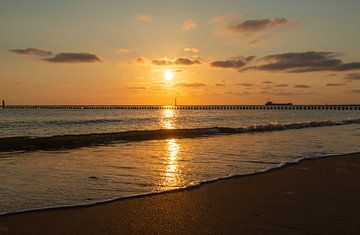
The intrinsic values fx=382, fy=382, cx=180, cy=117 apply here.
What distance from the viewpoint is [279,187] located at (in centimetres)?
756

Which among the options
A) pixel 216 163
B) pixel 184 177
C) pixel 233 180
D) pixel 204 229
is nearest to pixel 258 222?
pixel 204 229

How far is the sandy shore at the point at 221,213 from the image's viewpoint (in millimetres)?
4883

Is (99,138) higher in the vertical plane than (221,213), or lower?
lower

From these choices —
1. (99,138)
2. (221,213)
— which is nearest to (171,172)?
(221,213)

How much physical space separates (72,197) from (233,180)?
3.44 m

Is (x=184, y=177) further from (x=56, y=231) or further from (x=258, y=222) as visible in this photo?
(x=56, y=231)

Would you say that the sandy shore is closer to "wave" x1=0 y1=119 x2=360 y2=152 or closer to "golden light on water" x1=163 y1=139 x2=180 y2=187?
"golden light on water" x1=163 y1=139 x2=180 y2=187

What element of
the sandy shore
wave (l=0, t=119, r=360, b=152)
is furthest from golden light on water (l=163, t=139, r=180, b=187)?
wave (l=0, t=119, r=360, b=152)

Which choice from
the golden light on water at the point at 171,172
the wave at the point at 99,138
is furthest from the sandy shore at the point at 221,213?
the wave at the point at 99,138

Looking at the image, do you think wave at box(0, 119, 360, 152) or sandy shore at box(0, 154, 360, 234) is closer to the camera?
sandy shore at box(0, 154, 360, 234)

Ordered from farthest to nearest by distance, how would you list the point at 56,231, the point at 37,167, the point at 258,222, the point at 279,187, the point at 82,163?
the point at 82,163 → the point at 37,167 → the point at 279,187 → the point at 258,222 → the point at 56,231

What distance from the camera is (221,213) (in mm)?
5633

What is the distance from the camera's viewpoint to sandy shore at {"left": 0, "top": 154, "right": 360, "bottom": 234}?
16.0 ft

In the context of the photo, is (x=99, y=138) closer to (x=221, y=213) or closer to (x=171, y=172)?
(x=171, y=172)
